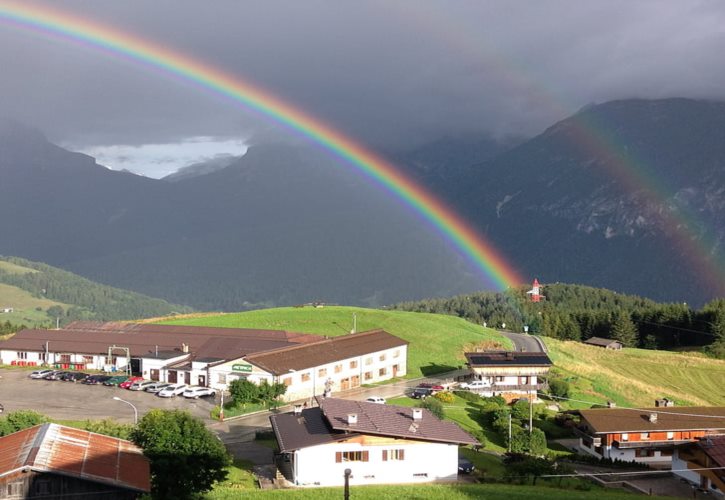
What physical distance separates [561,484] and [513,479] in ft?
9.72

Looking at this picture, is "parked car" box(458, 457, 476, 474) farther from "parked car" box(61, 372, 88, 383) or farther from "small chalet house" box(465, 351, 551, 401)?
"parked car" box(61, 372, 88, 383)

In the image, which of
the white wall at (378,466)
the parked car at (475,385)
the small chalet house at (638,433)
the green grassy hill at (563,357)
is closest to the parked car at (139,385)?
the green grassy hill at (563,357)

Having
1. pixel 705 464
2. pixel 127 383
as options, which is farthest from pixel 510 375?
pixel 127 383

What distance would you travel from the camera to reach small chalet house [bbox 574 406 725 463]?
55.2 meters

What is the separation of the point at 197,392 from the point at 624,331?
10153 centimetres

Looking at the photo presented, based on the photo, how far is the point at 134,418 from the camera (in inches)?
2130

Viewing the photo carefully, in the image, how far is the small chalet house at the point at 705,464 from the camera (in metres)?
45.3

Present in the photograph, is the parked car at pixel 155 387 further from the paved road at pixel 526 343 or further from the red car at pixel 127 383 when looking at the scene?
the paved road at pixel 526 343

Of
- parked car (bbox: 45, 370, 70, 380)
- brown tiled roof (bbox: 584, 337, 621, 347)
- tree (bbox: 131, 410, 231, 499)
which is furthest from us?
brown tiled roof (bbox: 584, 337, 621, 347)

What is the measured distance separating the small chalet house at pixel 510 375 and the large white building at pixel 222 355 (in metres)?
12.0

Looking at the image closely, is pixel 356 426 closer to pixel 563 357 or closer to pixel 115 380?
pixel 115 380

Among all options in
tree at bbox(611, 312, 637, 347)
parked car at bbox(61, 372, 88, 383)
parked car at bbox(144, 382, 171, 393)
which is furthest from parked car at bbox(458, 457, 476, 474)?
tree at bbox(611, 312, 637, 347)

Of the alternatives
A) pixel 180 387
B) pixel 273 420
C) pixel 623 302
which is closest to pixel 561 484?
pixel 273 420

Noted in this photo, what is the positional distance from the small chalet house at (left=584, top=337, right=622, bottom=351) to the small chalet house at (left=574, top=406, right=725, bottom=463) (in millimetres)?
73246
